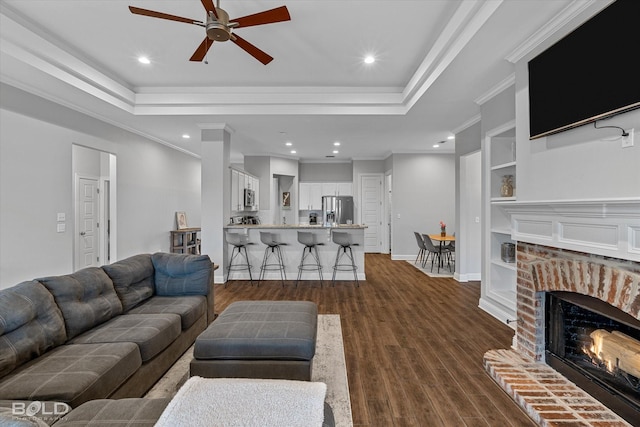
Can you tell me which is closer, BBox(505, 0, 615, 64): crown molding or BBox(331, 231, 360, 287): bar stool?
BBox(505, 0, 615, 64): crown molding

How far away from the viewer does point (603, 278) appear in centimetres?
194

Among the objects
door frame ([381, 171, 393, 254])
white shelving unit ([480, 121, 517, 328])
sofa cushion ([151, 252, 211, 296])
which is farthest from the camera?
door frame ([381, 171, 393, 254])

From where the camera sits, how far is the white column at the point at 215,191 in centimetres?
534

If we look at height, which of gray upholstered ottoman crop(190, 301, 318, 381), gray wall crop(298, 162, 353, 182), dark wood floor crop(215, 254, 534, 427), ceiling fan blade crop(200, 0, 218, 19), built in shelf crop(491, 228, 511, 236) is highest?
ceiling fan blade crop(200, 0, 218, 19)

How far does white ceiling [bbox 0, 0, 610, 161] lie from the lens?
2633 millimetres

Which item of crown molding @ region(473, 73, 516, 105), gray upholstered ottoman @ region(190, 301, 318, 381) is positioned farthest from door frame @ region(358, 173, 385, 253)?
gray upholstered ottoman @ region(190, 301, 318, 381)

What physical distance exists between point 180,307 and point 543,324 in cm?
310

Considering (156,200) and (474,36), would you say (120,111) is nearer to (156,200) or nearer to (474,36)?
(156,200)

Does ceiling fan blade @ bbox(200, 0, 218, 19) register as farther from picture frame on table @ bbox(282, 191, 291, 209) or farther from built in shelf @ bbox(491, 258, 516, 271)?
picture frame on table @ bbox(282, 191, 291, 209)

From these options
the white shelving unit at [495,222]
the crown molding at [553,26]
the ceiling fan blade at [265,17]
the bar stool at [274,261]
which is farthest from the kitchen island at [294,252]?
the ceiling fan blade at [265,17]

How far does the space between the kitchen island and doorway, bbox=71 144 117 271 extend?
2.23m

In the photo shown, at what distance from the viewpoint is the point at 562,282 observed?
89.7 inches

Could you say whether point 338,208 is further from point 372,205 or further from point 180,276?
point 180,276

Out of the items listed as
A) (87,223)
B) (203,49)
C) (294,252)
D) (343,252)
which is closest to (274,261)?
(294,252)
